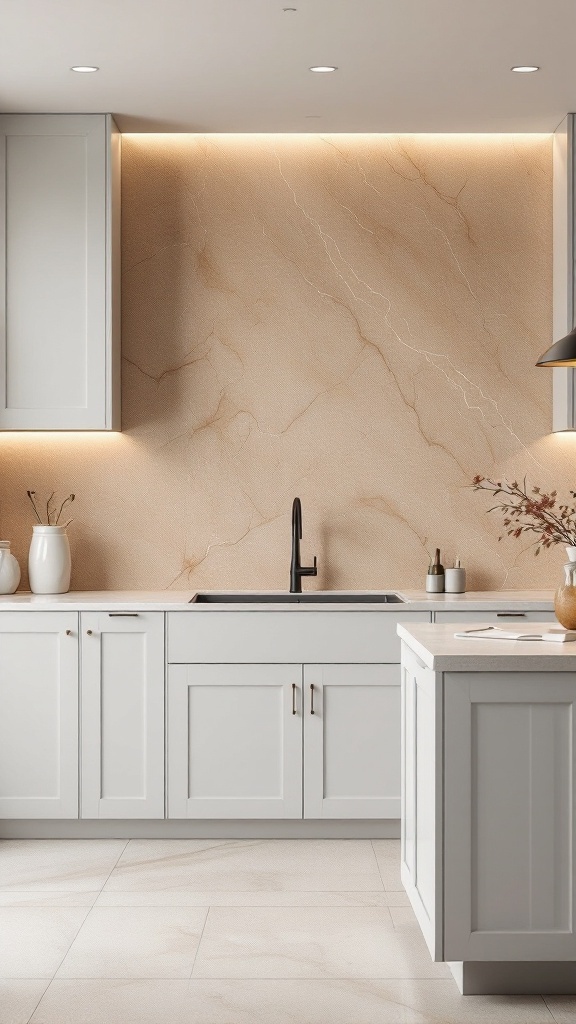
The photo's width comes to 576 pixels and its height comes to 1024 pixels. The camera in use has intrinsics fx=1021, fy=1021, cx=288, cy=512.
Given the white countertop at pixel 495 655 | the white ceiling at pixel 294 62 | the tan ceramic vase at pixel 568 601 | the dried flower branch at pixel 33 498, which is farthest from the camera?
the dried flower branch at pixel 33 498

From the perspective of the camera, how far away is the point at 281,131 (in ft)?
13.7

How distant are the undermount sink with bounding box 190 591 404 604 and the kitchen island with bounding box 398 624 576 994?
1694 mm

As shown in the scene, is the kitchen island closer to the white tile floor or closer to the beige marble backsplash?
the white tile floor

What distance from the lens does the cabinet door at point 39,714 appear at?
3.78 meters

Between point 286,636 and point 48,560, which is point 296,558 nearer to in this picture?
point 286,636

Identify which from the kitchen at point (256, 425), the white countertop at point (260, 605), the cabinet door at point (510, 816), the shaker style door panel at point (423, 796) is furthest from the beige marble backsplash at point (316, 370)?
the cabinet door at point (510, 816)

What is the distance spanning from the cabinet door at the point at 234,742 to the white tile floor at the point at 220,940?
157 millimetres

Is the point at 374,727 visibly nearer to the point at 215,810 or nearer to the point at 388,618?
the point at 388,618

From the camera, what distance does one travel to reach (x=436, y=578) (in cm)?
410

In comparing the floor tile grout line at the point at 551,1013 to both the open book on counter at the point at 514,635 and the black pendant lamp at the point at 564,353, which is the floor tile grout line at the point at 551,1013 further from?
the black pendant lamp at the point at 564,353

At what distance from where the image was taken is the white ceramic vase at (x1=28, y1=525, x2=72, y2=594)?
13.3 feet

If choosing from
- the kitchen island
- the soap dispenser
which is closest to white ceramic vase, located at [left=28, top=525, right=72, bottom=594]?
the soap dispenser

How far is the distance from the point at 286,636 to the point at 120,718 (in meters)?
0.69

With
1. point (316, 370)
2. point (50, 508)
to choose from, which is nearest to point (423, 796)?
point (316, 370)
